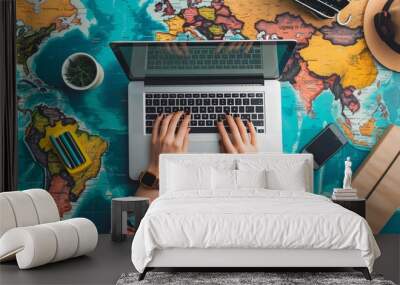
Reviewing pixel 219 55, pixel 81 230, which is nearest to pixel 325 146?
pixel 219 55

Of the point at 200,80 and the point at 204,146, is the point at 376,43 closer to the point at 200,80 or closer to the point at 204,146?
the point at 200,80

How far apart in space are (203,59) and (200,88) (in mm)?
289

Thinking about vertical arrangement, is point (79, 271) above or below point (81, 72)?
below

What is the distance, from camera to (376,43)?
Result: 243 inches

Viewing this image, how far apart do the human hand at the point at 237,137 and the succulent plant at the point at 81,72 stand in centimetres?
136

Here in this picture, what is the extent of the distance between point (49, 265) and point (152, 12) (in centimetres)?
277

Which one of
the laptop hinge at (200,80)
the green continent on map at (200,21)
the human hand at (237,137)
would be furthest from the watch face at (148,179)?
the green continent on map at (200,21)

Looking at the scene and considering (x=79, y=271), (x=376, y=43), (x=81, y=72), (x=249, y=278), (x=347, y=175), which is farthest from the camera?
(x=81, y=72)

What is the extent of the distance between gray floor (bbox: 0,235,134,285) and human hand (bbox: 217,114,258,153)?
155cm

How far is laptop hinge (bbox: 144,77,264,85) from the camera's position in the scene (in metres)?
6.18

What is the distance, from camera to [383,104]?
6180 mm

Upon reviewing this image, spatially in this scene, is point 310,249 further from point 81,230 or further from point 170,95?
point 170,95

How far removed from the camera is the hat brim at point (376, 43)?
6.15m

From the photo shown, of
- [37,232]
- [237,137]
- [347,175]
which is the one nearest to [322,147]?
[347,175]
